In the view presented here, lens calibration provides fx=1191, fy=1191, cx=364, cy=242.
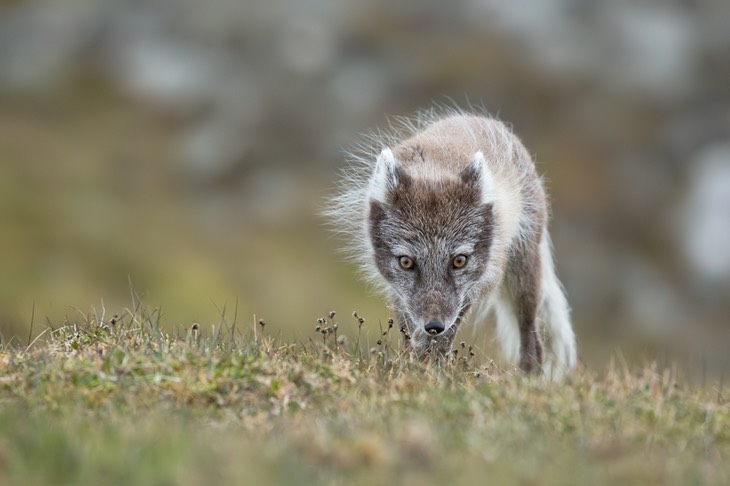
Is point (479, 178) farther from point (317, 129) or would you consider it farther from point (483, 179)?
point (317, 129)

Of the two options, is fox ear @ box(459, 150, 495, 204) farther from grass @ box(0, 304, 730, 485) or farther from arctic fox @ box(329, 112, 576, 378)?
grass @ box(0, 304, 730, 485)

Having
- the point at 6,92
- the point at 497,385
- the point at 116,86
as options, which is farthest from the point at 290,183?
the point at 497,385

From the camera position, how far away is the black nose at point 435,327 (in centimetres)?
1018

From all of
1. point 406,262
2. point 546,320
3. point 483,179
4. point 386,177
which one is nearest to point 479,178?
point 483,179

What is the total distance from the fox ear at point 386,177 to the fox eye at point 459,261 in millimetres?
820

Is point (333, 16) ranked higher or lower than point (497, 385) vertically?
higher

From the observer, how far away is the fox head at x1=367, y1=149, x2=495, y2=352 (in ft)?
34.6

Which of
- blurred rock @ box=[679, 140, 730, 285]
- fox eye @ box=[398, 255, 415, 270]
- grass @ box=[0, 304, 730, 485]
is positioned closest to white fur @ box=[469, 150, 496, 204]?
fox eye @ box=[398, 255, 415, 270]

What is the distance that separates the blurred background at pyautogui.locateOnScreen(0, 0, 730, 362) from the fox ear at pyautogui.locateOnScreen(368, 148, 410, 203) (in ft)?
83.0

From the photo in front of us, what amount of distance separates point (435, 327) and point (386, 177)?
1520mm

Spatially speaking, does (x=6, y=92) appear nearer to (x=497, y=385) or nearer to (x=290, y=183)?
(x=290, y=183)

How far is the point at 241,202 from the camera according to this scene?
45.0 meters

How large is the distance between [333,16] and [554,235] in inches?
585

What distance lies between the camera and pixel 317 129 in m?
47.8
